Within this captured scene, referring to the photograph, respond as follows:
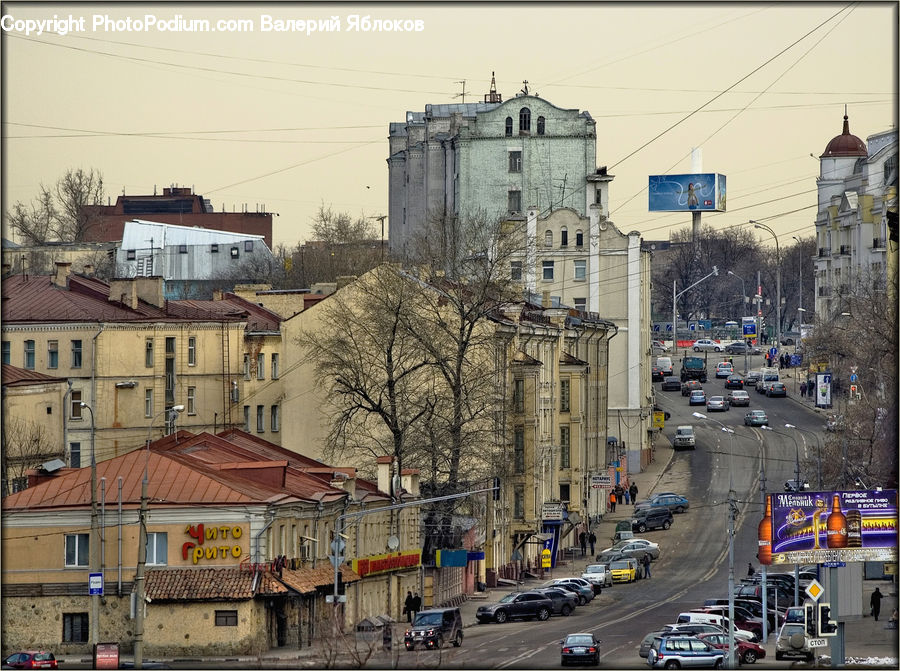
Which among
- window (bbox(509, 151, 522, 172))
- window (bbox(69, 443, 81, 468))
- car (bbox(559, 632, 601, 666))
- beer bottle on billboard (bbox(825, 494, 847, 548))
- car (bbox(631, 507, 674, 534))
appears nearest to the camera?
car (bbox(559, 632, 601, 666))

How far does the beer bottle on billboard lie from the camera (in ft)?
162

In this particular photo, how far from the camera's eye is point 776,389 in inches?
5453

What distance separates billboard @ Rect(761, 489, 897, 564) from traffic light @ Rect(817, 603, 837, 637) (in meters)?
6.32

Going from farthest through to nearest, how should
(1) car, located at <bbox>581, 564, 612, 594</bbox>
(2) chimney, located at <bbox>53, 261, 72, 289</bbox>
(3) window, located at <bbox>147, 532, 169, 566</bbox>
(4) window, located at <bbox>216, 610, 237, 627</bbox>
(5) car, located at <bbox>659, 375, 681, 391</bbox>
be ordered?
(5) car, located at <bbox>659, 375, 681, 391</bbox>
(2) chimney, located at <bbox>53, 261, 72, 289</bbox>
(1) car, located at <bbox>581, 564, 612, 594</bbox>
(3) window, located at <bbox>147, 532, 169, 566</bbox>
(4) window, located at <bbox>216, 610, 237, 627</bbox>

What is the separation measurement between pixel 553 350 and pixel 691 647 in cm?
4375

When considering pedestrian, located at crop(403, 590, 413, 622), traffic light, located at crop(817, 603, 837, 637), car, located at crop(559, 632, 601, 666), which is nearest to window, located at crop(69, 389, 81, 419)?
pedestrian, located at crop(403, 590, 413, 622)

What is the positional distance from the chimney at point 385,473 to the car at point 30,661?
73.2 feet

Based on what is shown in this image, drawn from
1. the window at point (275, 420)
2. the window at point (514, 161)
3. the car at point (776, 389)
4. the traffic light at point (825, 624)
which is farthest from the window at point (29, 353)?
the car at point (776, 389)

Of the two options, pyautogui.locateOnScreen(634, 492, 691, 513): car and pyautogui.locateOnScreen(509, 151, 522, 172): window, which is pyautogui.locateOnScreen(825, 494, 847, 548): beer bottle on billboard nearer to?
pyautogui.locateOnScreen(634, 492, 691, 513): car

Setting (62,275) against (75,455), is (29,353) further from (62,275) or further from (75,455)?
→ (62,275)

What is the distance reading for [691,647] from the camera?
47906 mm

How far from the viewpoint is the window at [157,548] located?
53094 mm

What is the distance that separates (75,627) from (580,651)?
1552 cm

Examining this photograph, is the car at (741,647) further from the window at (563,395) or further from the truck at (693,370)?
the truck at (693,370)
